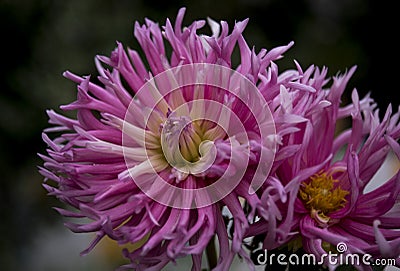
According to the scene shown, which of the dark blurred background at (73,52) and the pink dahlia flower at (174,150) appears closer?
the pink dahlia flower at (174,150)

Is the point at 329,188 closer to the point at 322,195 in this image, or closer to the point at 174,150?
the point at 322,195

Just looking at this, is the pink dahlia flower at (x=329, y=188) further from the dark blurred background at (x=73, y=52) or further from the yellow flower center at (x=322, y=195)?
the dark blurred background at (x=73, y=52)

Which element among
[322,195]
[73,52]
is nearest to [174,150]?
[322,195]

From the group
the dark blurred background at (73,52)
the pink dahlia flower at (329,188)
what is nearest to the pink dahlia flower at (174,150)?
the pink dahlia flower at (329,188)

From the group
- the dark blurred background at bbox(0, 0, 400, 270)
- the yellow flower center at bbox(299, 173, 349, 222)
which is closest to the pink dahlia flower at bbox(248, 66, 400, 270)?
the yellow flower center at bbox(299, 173, 349, 222)

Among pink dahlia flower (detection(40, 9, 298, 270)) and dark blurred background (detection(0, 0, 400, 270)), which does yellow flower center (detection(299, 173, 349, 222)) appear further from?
dark blurred background (detection(0, 0, 400, 270))

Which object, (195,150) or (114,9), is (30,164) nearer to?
(114,9)

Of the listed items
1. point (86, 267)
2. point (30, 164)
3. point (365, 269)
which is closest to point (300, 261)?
point (365, 269)
